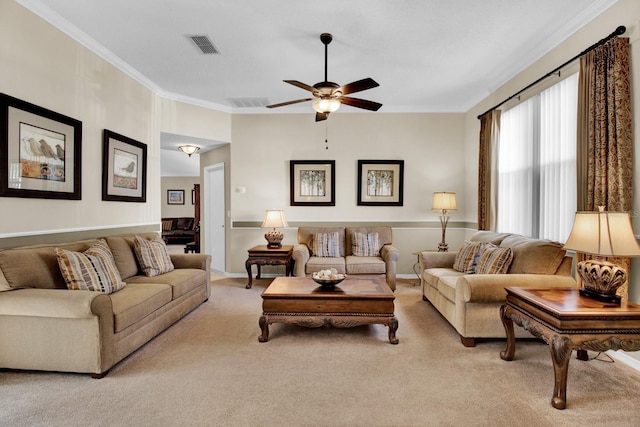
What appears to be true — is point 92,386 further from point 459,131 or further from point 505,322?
point 459,131

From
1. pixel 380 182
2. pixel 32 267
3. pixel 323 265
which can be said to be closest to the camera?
pixel 32 267

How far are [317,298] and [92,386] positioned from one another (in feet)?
5.81

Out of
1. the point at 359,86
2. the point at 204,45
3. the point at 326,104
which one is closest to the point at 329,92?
the point at 326,104

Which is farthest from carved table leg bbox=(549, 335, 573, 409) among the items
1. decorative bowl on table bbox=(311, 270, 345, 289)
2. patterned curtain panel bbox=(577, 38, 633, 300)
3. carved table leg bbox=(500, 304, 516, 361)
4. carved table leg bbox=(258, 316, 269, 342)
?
carved table leg bbox=(258, 316, 269, 342)

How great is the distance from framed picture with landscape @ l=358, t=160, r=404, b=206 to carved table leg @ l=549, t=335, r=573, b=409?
12.6 ft

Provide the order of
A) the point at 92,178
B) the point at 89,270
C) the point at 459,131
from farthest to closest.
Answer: the point at 459,131
the point at 92,178
the point at 89,270

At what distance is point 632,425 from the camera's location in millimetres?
1856

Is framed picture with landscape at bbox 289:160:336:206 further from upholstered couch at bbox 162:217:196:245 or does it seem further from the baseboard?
upholstered couch at bbox 162:217:196:245

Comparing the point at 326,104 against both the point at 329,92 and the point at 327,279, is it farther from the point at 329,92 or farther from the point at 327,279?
the point at 327,279

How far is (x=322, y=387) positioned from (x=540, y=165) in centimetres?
332

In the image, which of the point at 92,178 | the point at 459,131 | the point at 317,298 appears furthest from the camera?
the point at 459,131

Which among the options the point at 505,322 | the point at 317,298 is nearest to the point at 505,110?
the point at 505,322

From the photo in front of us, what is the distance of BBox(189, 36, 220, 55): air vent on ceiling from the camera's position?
11.2 ft

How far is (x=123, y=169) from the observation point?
4.18 metres
